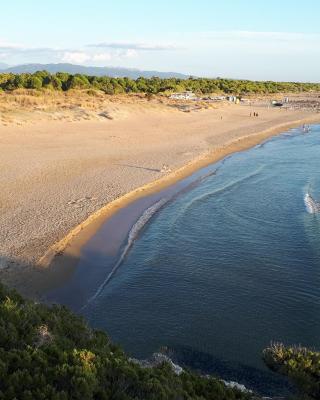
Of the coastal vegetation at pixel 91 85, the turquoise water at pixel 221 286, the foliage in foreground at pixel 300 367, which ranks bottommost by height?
the turquoise water at pixel 221 286

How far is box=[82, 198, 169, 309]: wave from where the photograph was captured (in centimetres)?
1475

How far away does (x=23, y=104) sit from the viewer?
151ft

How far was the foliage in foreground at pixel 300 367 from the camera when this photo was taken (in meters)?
7.71

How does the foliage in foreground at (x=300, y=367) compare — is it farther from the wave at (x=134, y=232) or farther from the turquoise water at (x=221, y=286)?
the wave at (x=134, y=232)

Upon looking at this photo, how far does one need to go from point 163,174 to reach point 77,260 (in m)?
12.5

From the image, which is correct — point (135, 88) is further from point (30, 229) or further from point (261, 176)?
point (30, 229)

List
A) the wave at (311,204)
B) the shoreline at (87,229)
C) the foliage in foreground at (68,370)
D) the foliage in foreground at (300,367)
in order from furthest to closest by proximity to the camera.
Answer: the wave at (311,204)
the shoreline at (87,229)
the foliage in foreground at (300,367)
the foliage in foreground at (68,370)

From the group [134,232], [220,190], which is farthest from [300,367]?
[220,190]

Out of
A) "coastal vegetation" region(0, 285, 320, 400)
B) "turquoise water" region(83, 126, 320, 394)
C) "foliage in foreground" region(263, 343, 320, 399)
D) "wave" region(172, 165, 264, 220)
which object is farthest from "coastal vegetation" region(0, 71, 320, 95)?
"foliage in foreground" region(263, 343, 320, 399)

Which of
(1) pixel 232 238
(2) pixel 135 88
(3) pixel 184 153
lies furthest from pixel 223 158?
(2) pixel 135 88

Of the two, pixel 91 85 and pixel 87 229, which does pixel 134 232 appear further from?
pixel 91 85

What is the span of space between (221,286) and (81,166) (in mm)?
15362

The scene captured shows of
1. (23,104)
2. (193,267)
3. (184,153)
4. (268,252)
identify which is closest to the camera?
(193,267)

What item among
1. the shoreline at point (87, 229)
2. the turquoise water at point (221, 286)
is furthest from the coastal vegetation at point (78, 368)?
the shoreline at point (87, 229)
